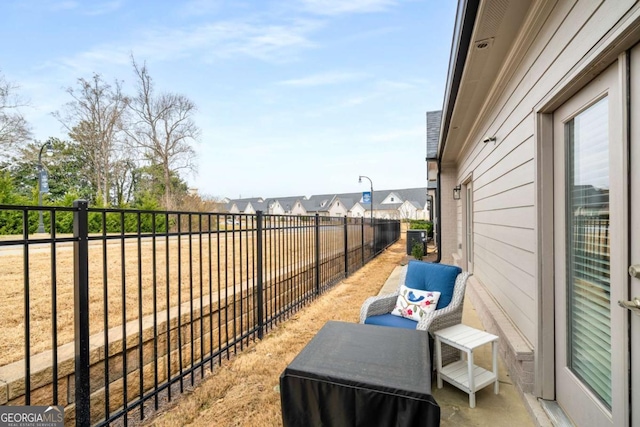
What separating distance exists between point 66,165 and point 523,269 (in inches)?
1221

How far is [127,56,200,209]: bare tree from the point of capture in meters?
19.8

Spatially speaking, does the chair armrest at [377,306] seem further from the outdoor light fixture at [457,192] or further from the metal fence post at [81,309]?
the outdoor light fixture at [457,192]

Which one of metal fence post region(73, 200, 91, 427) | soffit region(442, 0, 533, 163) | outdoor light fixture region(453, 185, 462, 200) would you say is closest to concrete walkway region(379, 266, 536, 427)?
metal fence post region(73, 200, 91, 427)

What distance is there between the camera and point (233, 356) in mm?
3227

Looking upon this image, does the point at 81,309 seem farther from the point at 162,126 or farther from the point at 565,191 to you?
the point at 162,126

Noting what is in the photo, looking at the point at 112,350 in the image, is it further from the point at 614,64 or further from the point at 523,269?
the point at 614,64

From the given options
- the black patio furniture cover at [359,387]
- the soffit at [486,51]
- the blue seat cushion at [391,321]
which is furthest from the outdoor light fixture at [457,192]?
the black patio furniture cover at [359,387]

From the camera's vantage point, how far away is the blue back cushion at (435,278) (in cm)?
311

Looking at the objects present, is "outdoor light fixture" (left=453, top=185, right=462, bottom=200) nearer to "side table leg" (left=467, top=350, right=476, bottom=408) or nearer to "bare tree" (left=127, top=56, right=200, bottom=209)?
"side table leg" (left=467, top=350, right=476, bottom=408)

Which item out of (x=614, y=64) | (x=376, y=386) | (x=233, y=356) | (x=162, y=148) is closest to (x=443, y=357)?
(x=376, y=386)

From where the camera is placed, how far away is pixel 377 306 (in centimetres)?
320

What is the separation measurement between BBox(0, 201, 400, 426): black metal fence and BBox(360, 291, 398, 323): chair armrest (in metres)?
1.29

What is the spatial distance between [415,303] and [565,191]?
1.66 meters

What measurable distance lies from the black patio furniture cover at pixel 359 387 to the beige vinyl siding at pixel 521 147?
1.18m
